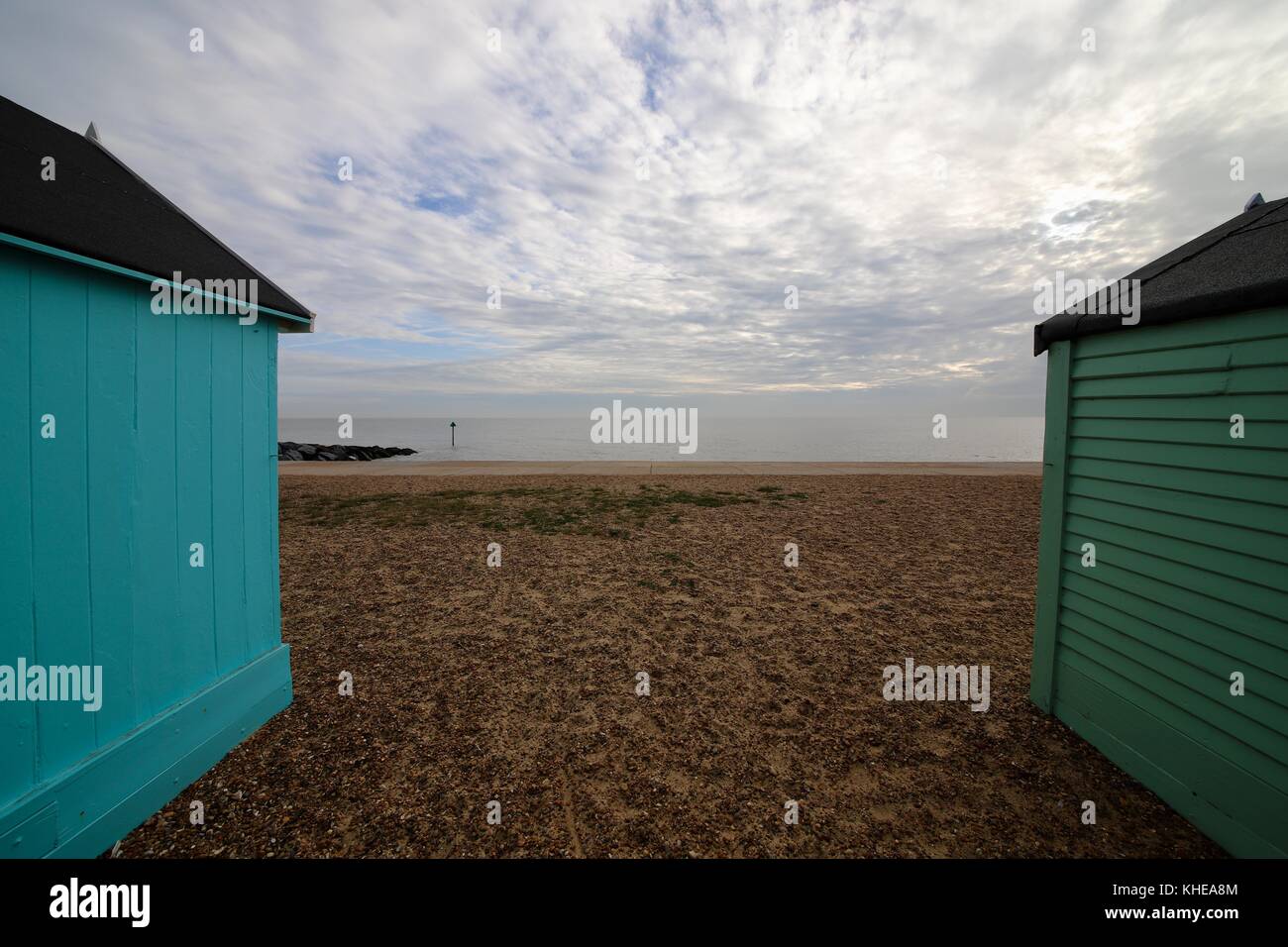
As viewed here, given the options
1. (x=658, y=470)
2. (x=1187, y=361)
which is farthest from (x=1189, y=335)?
(x=658, y=470)

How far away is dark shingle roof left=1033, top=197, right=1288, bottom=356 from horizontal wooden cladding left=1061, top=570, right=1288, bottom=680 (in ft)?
5.69

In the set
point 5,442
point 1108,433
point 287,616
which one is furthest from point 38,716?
point 1108,433

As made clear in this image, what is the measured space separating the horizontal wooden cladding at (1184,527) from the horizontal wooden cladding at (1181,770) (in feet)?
3.69

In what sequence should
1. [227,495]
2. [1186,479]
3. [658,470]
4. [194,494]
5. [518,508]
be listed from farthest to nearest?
1. [658,470]
2. [518,508]
3. [227,495]
4. [194,494]
5. [1186,479]

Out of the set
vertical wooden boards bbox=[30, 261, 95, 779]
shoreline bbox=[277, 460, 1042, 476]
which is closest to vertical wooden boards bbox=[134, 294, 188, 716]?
vertical wooden boards bbox=[30, 261, 95, 779]

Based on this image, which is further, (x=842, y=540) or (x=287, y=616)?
(x=842, y=540)

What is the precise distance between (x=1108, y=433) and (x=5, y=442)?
620cm

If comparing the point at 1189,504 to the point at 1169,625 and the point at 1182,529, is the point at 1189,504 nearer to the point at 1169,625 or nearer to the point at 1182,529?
the point at 1182,529

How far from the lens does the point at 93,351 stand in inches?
111

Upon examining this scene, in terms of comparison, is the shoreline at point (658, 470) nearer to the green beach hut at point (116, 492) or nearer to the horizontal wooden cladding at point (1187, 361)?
the horizontal wooden cladding at point (1187, 361)

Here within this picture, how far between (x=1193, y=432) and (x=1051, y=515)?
46.1 inches

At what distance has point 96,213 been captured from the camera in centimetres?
298
